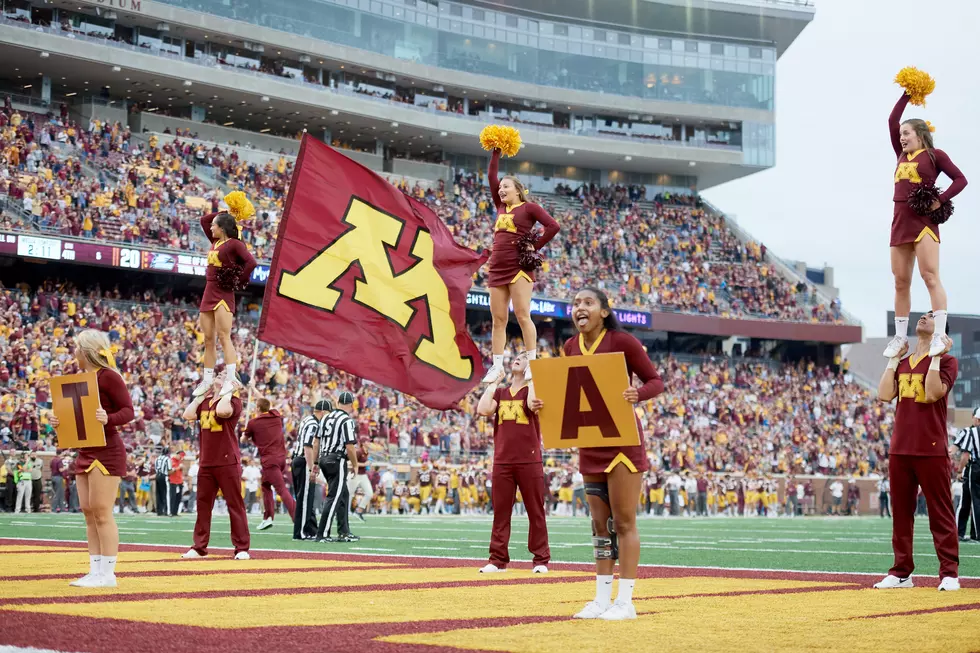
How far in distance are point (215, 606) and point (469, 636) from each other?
1.93 metres

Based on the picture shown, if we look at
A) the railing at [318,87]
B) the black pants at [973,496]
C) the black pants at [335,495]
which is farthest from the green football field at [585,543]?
Result: the railing at [318,87]

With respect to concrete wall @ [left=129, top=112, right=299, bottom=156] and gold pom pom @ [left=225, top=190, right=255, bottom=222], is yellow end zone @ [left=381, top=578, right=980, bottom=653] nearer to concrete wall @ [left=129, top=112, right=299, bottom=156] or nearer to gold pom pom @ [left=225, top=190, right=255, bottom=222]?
gold pom pom @ [left=225, top=190, right=255, bottom=222]

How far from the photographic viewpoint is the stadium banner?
137 ft

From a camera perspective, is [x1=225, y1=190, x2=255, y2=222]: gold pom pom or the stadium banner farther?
the stadium banner

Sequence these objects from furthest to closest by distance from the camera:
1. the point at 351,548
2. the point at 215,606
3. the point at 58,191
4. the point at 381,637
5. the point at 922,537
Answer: the point at 58,191 < the point at 922,537 < the point at 351,548 < the point at 215,606 < the point at 381,637

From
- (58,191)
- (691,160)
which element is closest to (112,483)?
(58,191)

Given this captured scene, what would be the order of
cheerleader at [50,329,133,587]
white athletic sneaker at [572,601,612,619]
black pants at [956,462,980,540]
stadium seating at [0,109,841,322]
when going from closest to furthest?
white athletic sneaker at [572,601,612,619] < cheerleader at [50,329,133,587] < black pants at [956,462,980,540] < stadium seating at [0,109,841,322]

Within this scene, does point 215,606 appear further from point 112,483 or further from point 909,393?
point 909,393

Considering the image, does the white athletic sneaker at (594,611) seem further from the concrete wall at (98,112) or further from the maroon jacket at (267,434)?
the concrete wall at (98,112)

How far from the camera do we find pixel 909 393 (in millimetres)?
8938

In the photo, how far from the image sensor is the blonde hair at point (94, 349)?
8.21m

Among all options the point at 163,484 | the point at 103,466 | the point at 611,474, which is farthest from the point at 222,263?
the point at 163,484

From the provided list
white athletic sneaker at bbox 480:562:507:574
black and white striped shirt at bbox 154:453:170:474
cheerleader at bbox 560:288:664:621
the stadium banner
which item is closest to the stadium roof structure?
the stadium banner

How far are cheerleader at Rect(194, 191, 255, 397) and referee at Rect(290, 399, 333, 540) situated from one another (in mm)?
3844
